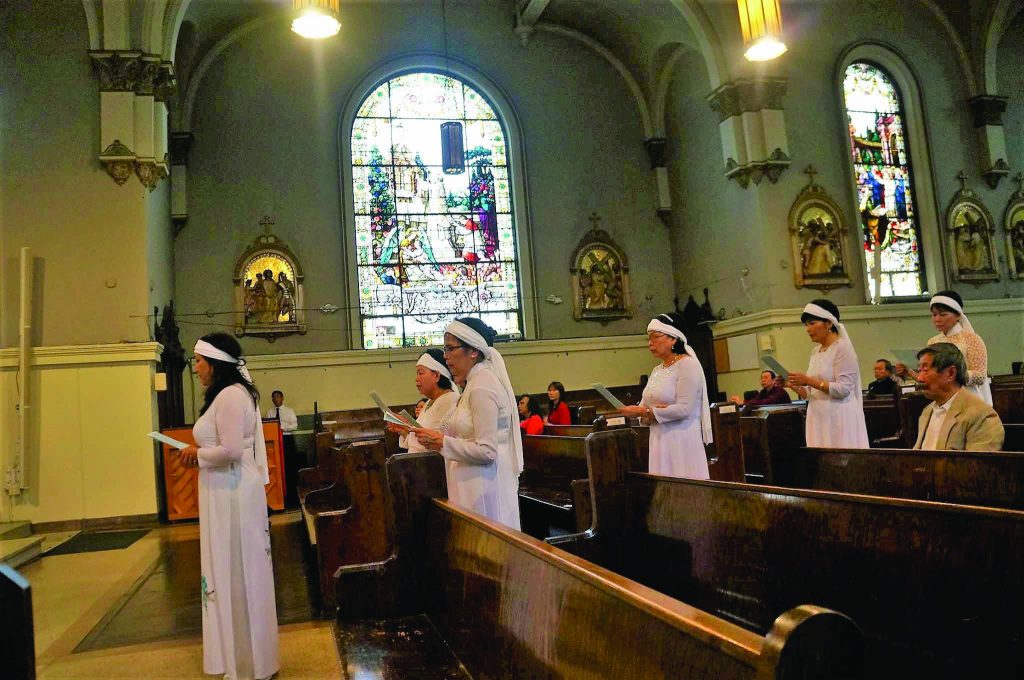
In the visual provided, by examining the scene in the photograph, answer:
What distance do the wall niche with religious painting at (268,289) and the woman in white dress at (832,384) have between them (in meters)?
8.75

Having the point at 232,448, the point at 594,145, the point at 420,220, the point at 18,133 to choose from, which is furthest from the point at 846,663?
the point at 594,145

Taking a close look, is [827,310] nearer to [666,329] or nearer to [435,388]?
[666,329]

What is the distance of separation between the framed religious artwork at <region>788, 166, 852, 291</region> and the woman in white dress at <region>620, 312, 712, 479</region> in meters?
7.44

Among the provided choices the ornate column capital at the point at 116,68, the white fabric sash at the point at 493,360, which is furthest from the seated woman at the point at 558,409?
the ornate column capital at the point at 116,68

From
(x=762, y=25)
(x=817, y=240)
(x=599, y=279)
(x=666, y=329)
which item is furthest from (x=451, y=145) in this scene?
(x=666, y=329)

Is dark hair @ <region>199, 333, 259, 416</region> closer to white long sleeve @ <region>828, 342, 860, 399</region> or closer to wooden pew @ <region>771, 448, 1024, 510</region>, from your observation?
wooden pew @ <region>771, 448, 1024, 510</region>

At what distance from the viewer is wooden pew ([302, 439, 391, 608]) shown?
4.35m

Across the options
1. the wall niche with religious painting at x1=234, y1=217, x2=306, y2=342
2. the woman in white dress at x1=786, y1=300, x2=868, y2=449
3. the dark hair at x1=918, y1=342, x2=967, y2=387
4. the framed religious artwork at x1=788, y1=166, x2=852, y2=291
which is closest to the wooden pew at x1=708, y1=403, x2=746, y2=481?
the woman in white dress at x1=786, y1=300, x2=868, y2=449

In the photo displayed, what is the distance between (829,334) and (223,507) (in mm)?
3542

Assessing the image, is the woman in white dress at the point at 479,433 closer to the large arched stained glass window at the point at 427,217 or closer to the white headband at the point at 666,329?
the white headband at the point at 666,329

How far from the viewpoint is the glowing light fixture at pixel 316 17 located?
571 cm

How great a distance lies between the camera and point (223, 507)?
3.37 m

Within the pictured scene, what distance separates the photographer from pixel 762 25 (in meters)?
7.12

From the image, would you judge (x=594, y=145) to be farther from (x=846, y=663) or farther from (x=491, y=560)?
(x=846, y=663)
